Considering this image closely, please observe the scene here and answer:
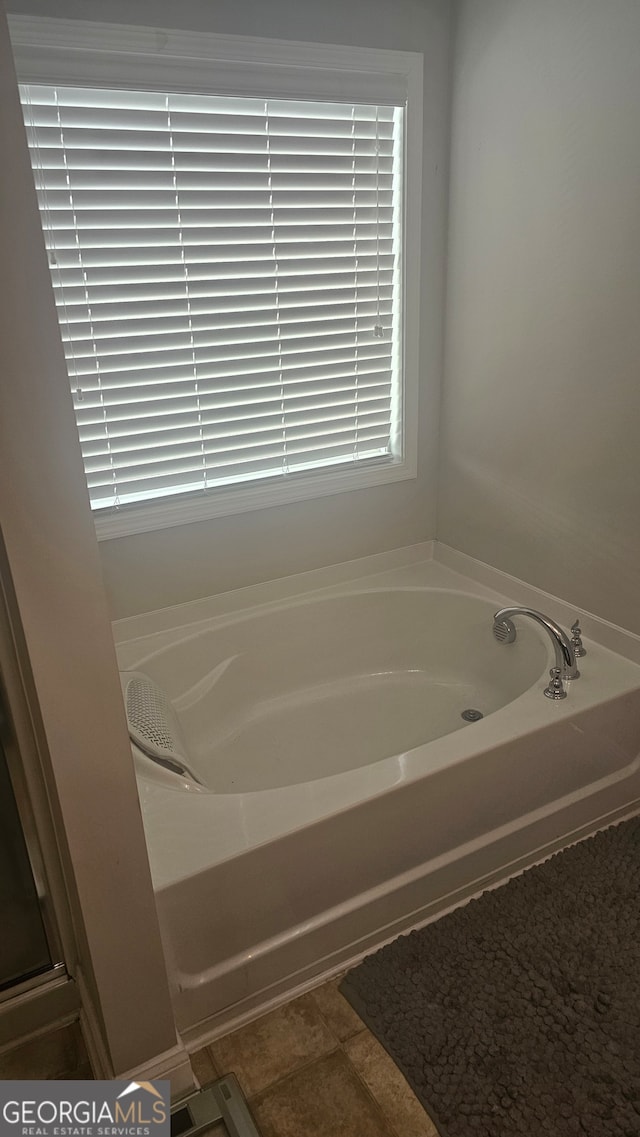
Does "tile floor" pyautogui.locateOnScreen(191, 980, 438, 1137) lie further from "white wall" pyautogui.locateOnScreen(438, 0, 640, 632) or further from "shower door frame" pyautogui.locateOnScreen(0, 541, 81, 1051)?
"white wall" pyautogui.locateOnScreen(438, 0, 640, 632)

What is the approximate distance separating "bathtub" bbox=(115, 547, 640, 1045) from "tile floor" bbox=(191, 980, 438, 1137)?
0.19 feet

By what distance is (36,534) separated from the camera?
1.06 meters

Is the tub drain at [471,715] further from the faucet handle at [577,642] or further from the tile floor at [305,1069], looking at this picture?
the tile floor at [305,1069]

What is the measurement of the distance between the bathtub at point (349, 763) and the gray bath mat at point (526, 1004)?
0.34 feet

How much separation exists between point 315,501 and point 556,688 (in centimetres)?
107

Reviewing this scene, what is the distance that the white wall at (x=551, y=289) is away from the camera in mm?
1990

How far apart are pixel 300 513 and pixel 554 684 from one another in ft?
3.49

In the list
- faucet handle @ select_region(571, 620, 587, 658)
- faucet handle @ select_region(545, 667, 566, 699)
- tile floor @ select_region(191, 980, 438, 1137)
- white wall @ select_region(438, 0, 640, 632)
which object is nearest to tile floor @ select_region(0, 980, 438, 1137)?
tile floor @ select_region(191, 980, 438, 1137)

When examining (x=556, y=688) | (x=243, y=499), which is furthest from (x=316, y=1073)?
(x=243, y=499)

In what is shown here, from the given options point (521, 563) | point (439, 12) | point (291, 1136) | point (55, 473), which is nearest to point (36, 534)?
point (55, 473)

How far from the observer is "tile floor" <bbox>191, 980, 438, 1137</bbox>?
59.1 inches

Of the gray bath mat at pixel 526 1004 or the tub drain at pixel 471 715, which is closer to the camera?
the gray bath mat at pixel 526 1004

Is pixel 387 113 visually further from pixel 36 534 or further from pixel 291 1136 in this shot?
pixel 291 1136

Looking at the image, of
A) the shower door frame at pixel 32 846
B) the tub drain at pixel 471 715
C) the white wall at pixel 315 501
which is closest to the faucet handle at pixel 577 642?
the tub drain at pixel 471 715
